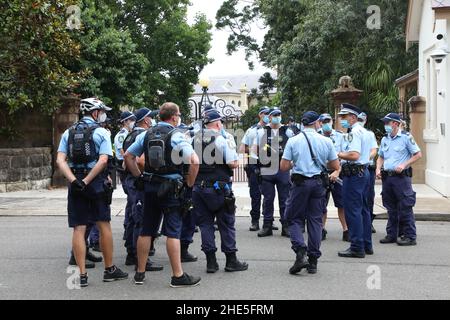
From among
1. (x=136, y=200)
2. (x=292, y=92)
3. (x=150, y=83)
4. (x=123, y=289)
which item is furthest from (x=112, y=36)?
(x=123, y=289)

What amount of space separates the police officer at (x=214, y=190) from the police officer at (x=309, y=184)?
71cm

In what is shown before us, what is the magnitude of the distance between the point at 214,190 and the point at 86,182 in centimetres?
149

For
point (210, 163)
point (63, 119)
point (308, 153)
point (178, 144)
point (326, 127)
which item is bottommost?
point (210, 163)

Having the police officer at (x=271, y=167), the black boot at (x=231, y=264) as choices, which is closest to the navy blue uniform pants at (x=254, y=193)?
the police officer at (x=271, y=167)

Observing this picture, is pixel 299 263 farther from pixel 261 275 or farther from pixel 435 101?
pixel 435 101

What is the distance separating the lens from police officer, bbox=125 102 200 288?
642 cm

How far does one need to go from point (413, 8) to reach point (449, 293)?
1412cm

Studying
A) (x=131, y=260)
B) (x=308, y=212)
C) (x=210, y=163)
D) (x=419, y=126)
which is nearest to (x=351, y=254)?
(x=308, y=212)

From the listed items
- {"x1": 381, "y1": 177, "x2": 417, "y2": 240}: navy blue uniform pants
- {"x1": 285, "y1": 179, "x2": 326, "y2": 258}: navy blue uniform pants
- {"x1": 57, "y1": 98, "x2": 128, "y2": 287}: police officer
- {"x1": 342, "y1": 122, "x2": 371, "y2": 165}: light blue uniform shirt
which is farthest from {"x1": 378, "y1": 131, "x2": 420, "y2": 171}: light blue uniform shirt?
{"x1": 57, "y1": 98, "x2": 128, "y2": 287}: police officer

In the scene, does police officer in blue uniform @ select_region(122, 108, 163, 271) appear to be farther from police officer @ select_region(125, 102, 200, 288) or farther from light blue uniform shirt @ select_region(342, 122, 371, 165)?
light blue uniform shirt @ select_region(342, 122, 371, 165)

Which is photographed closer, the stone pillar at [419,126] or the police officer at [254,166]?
the police officer at [254,166]

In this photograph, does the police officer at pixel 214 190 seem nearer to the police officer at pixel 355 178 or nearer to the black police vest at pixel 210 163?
the black police vest at pixel 210 163

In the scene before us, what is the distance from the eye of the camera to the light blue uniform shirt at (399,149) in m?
9.15

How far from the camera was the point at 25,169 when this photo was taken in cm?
1650
